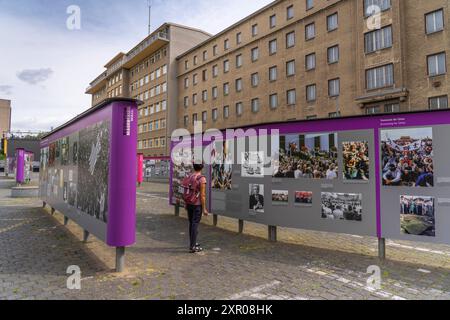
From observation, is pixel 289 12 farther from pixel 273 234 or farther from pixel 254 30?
pixel 273 234

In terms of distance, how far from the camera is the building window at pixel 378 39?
26.4 m

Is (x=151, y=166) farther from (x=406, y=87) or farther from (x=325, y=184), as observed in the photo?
(x=325, y=184)

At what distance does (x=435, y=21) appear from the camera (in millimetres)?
24094

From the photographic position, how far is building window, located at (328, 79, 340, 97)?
3020cm

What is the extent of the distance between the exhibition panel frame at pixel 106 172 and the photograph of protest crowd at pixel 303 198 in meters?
3.55

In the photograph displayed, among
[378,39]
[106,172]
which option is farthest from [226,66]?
[106,172]

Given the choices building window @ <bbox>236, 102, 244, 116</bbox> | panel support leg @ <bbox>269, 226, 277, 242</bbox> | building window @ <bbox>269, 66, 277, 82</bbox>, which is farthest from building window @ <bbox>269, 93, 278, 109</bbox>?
panel support leg @ <bbox>269, 226, 277, 242</bbox>

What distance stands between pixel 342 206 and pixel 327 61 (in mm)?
27975

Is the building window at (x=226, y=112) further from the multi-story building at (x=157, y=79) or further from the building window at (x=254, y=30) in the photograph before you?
the multi-story building at (x=157, y=79)

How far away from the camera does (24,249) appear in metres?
6.58

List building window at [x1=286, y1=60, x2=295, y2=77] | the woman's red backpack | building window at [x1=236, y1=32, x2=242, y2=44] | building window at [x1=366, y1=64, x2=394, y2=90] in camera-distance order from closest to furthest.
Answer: the woman's red backpack → building window at [x1=366, y1=64, x2=394, y2=90] → building window at [x1=286, y1=60, x2=295, y2=77] → building window at [x1=236, y1=32, x2=242, y2=44]

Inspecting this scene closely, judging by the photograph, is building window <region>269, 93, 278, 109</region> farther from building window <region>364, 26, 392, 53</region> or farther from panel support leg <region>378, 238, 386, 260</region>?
panel support leg <region>378, 238, 386, 260</region>

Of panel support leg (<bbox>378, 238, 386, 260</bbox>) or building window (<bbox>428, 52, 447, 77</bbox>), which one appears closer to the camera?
panel support leg (<bbox>378, 238, 386, 260</bbox>)

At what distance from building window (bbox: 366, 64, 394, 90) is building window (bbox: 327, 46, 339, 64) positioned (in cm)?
400
